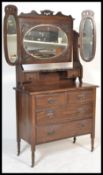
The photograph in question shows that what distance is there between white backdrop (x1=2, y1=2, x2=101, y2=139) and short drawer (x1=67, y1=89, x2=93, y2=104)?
0.65 meters

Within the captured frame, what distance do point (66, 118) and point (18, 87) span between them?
63 centimetres

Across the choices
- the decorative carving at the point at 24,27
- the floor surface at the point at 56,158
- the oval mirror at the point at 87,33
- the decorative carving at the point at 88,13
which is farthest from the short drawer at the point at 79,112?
the decorative carving at the point at 88,13

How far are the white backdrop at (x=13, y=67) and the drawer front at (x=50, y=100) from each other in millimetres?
759

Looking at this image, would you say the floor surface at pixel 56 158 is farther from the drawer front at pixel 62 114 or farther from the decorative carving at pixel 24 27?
the decorative carving at pixel 24 27

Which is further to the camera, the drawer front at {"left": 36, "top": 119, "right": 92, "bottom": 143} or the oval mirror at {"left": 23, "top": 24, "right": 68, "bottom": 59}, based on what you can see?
the oval mirror at {"left": 23, "top": 24, "right": 68, "bottom": 59}

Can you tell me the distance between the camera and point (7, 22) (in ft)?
9.93

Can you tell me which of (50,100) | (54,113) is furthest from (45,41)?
(54,113)

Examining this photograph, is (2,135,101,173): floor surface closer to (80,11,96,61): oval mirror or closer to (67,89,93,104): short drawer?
(67,89,93,104): short drawer

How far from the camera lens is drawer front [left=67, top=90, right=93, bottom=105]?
2975 mm

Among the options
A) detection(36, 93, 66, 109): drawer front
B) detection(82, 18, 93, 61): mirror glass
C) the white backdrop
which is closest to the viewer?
detection(36, 93, 66, 109): drawer front

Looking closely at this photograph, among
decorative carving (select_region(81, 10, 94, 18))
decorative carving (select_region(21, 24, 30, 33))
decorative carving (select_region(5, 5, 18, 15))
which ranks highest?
decorative carving (select_region(81, 10, 94, 18))

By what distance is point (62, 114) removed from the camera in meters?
2.94

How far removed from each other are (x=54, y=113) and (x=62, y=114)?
0.35 feet

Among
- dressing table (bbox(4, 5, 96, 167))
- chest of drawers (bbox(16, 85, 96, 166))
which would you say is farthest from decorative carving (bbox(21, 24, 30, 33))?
chest of drawers (bbox(16, 85, 96, 166))
